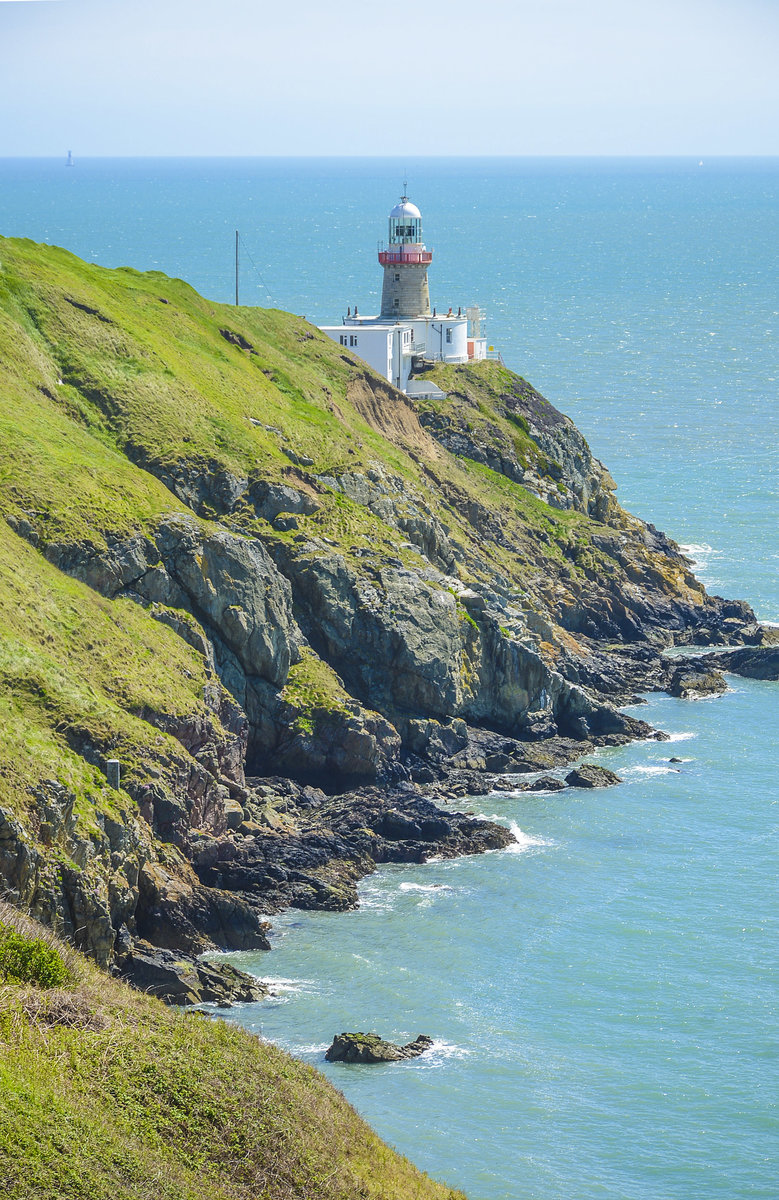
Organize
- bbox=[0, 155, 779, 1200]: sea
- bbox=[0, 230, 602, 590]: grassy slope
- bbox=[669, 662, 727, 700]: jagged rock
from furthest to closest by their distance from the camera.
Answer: bbox=[669, 662, 727, 700]: jagged rock → bbox=[0, 230, 602, 590]: grassy slope → bbox=[0, 155, 779, 1200]: sea

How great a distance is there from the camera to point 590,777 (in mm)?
70250

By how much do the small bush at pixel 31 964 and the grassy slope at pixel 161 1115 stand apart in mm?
462

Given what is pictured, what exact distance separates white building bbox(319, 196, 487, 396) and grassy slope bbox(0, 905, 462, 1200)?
66708 mm

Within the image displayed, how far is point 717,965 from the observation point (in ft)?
180

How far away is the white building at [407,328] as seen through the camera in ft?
331

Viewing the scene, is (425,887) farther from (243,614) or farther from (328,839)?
(243,614)

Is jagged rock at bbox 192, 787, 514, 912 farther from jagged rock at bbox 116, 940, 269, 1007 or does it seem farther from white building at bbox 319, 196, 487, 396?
white building at bbox 319, 196, 487, 396

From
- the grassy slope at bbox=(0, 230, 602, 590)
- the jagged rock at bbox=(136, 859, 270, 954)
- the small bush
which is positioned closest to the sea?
the jagged rock at bbox=(136, 859, 270, 954)

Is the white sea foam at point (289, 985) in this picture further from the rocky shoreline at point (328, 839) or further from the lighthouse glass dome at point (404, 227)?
the lighthouse glass dome at point (404, 227)

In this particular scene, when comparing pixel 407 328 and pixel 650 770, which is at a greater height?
pixel 407 328

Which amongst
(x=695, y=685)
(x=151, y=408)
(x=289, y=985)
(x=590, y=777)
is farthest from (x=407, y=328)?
(x=289, y=985)

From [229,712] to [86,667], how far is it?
277 inches

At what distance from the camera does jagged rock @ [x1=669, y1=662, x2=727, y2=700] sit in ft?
270

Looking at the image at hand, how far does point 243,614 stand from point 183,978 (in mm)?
18794
